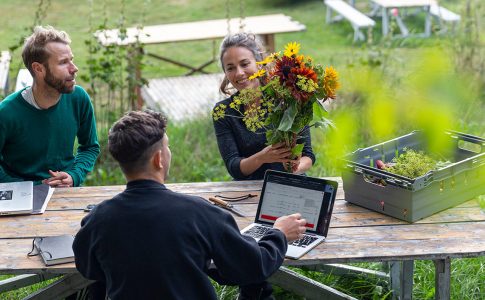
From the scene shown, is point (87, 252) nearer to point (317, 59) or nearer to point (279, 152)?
point (279, 152)

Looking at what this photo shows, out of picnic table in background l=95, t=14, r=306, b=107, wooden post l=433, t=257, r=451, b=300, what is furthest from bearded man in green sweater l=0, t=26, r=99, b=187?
picnic table in background l=95, t=14, r=306, b=107

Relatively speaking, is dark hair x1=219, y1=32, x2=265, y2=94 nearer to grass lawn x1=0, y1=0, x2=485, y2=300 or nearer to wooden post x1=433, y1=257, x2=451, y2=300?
grass lawn x1=0, y1=0, x2=485, y2=300

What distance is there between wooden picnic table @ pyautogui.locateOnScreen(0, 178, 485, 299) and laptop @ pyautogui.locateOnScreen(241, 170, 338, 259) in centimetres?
7

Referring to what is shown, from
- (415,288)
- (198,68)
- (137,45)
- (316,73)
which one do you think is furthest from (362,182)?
(198,68)

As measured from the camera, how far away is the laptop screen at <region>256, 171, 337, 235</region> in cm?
308

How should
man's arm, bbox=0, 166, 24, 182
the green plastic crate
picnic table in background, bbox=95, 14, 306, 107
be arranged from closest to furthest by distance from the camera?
the green plastic crate → man's arm, bbox=0, 166, 24, 182 → picnic table in background, bbox=95, 14, 306, 107

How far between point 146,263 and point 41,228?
1013mm

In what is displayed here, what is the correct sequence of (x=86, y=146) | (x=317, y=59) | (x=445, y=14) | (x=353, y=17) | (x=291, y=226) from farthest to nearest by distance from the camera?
(x=353, y=17) → (x=445, y=14) → (x=317, y=59) → (x=86, y=146) → (x=291, y=226)

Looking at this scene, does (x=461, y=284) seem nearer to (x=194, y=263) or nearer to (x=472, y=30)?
(x=194, y=263)

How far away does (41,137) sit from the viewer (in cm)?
397

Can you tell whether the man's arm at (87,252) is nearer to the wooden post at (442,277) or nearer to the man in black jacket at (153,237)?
the man in black jacket at (153,237)

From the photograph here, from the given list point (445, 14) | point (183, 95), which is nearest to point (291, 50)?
point (183, 95)

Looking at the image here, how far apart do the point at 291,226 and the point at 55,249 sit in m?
0.86

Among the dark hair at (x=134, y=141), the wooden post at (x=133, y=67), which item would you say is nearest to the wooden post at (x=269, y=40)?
the wooden post at (x=133, y=67)
